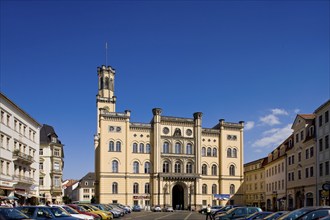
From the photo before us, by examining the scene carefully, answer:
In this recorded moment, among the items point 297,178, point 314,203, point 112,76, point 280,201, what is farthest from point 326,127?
point 112,76

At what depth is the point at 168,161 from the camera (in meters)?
87.4

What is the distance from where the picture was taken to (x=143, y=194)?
85188mm

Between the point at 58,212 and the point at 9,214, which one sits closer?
the point at 9,214

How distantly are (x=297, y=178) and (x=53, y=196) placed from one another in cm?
4045

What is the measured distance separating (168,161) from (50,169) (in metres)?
25.0

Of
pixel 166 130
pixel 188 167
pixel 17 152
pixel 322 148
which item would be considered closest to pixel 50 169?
pixel 17 152

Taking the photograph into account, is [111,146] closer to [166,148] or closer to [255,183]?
[166,148]

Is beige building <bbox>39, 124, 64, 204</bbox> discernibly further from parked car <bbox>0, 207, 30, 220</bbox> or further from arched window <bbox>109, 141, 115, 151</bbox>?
parked car <bbox>0, 207, 30, 220</bbox>

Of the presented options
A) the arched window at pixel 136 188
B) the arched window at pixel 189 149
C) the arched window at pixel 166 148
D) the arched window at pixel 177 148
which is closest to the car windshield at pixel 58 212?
the arched window at pixel 136 188

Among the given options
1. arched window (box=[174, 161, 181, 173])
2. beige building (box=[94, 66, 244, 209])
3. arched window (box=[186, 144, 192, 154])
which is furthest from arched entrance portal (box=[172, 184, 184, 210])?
arched window (box=[186, 144, 192, 154])

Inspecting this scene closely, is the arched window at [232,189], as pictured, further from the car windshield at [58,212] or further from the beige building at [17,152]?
the car windshield at [58,212]

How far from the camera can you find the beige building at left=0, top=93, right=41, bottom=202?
45.5 meters

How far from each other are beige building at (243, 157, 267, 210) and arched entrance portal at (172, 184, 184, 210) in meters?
14.2

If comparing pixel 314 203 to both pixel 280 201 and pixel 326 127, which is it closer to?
pixel 326 127
